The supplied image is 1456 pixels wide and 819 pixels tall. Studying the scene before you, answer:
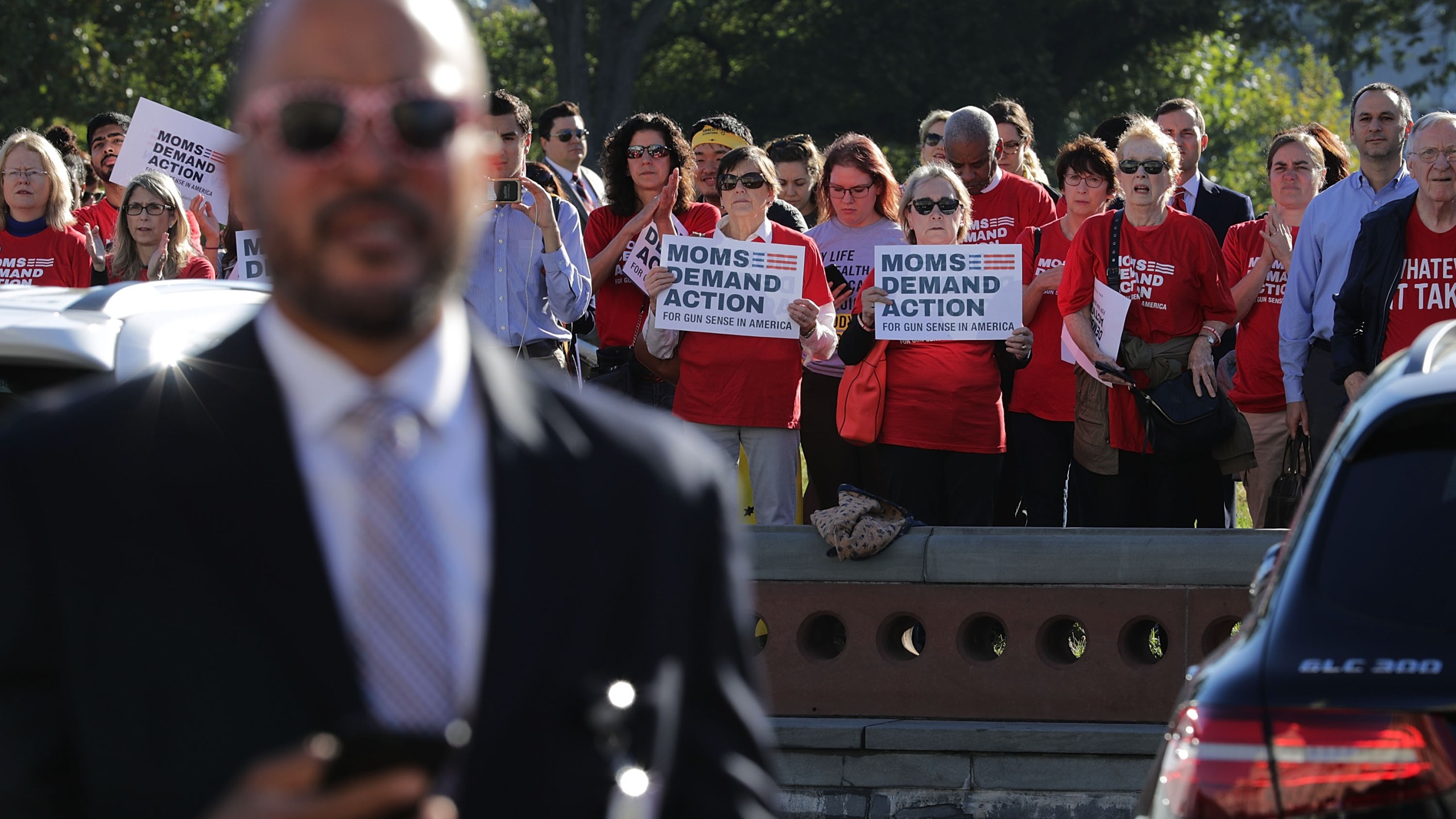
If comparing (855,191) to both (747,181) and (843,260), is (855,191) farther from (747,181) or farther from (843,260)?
(747,181)

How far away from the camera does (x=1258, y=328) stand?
9648mm

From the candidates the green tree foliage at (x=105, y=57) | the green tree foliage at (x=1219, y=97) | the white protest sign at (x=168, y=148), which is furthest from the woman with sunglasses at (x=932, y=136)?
the green tree foliage at (x=1219, y=97)

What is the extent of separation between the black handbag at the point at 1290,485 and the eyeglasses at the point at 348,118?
667cm

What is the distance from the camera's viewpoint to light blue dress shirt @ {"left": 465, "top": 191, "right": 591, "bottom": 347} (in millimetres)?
8945

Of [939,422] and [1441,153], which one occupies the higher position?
[1441,153]

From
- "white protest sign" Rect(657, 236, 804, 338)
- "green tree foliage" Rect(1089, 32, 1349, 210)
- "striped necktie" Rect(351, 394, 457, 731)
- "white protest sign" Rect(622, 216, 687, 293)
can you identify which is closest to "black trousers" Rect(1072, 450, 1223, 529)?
"white protest sign" Rect(657, 236, 804, 338)

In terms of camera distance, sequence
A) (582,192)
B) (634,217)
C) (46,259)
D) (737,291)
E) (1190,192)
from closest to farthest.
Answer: (737,291) → (634,217) → (1190,192) → (46,259) → (582,192)

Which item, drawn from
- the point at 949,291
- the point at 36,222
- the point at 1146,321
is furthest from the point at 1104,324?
the point at 36,222

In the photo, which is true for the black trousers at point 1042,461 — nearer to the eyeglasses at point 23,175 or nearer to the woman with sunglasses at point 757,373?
the woman with sunglasses at point 757,373

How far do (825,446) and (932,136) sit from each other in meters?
2.56

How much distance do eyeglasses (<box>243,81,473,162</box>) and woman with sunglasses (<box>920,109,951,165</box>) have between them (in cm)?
912

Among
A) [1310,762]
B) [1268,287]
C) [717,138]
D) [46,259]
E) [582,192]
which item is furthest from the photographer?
[582,192]

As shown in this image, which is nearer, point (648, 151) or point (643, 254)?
point (643, 254)

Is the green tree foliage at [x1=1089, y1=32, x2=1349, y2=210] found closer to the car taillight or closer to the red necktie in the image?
the red necktie
